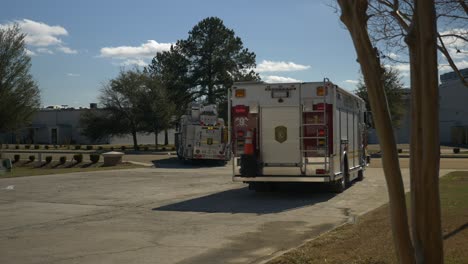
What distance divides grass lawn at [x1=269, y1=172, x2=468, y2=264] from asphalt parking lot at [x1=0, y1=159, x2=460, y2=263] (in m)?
0.57

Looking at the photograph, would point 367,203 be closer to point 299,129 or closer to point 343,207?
point 343,207

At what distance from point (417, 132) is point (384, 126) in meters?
0.34

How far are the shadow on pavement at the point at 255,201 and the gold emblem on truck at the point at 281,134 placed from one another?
5.32ft

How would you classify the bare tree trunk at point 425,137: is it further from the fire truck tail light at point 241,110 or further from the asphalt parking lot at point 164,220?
the fire truck tail light at point 241,110

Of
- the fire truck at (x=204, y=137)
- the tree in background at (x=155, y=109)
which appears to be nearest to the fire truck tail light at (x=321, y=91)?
the fire truck at (x=204, y=137)

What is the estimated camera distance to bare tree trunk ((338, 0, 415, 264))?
456 cm

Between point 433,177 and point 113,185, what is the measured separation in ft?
55.3

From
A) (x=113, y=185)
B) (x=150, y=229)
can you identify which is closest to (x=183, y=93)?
(x=113, y=185)

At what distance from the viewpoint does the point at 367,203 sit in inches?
566

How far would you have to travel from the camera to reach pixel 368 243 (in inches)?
322

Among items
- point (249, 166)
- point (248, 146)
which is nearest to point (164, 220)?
point (249, 166)

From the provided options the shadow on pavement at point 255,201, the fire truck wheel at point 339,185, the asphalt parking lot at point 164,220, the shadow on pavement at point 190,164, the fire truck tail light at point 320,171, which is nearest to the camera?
the asphalt parking lot at point 164,220

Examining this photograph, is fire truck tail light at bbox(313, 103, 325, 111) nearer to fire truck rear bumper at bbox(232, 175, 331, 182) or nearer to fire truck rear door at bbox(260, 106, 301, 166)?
fire truck rear door at bbox(260, 106, 301, 166)

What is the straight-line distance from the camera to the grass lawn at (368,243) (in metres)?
7.08
